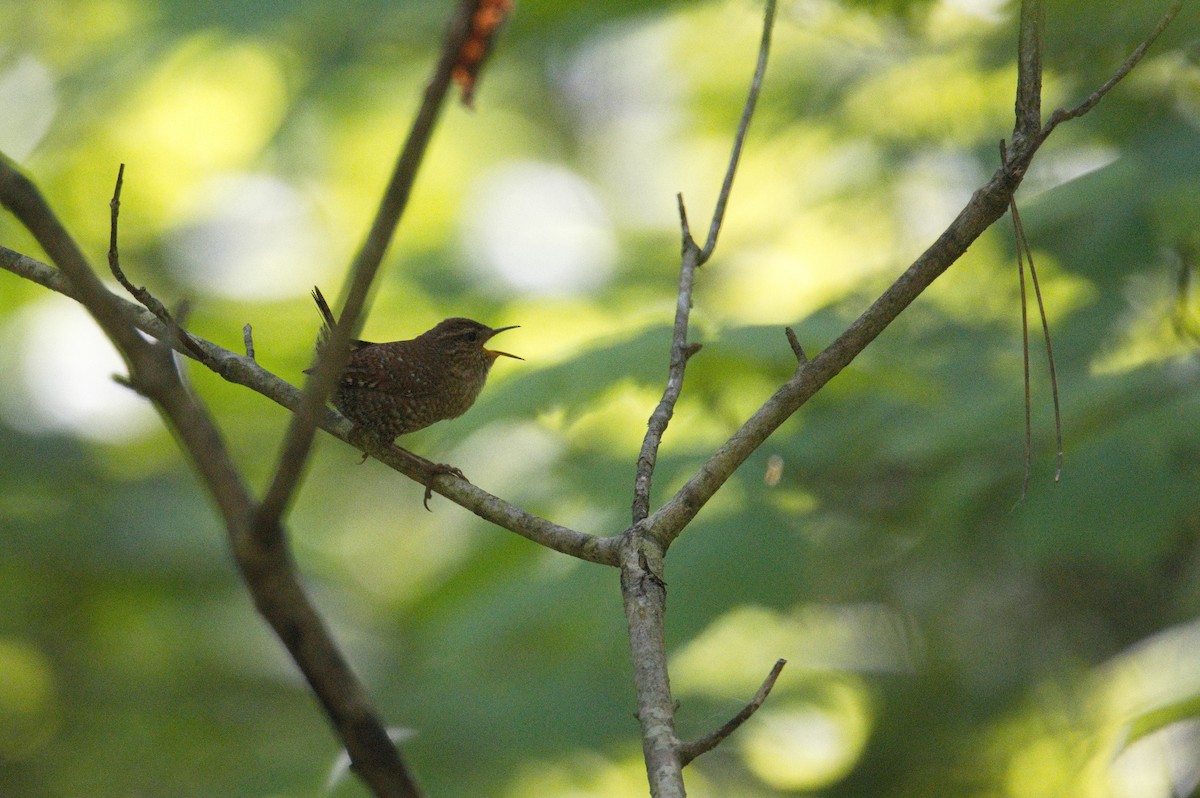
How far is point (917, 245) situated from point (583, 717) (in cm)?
341

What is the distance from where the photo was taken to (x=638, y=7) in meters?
4.68

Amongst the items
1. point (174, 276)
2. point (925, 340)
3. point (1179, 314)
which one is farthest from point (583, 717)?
point (174, 276)

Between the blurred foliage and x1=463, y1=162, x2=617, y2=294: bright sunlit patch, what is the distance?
6 centimetres

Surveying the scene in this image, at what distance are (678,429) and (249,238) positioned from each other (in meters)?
5.66

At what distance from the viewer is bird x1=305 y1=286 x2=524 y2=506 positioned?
3674mm

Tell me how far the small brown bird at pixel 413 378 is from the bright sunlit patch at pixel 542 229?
2688 millimetres

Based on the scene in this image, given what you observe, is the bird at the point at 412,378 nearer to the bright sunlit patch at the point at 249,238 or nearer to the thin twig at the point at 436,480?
the thin twig at the point at 436,480

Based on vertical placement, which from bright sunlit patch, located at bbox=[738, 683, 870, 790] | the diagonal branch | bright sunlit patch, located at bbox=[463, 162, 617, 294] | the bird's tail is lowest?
the diagonal branch

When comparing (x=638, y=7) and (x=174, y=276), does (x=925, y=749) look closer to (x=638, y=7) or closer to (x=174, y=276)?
(x=638, y=7)

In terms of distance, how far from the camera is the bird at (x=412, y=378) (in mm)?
3674

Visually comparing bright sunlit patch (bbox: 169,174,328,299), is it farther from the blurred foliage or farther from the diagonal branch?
the diagonal branch

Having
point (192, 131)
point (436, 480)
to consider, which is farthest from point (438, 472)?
point (192, 131)

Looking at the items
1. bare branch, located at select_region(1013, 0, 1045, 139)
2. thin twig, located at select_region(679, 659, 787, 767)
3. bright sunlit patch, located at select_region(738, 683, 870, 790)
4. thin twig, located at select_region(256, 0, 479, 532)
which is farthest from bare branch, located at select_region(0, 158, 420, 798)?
bright sunlit patch, located at select_region(738, 683, 870, 790)

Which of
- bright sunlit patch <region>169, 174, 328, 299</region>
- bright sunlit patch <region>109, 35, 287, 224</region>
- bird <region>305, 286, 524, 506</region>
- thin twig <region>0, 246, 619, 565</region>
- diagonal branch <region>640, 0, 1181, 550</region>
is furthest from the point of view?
bright sunlit patch <region>169, 174, 328, 299</region>
